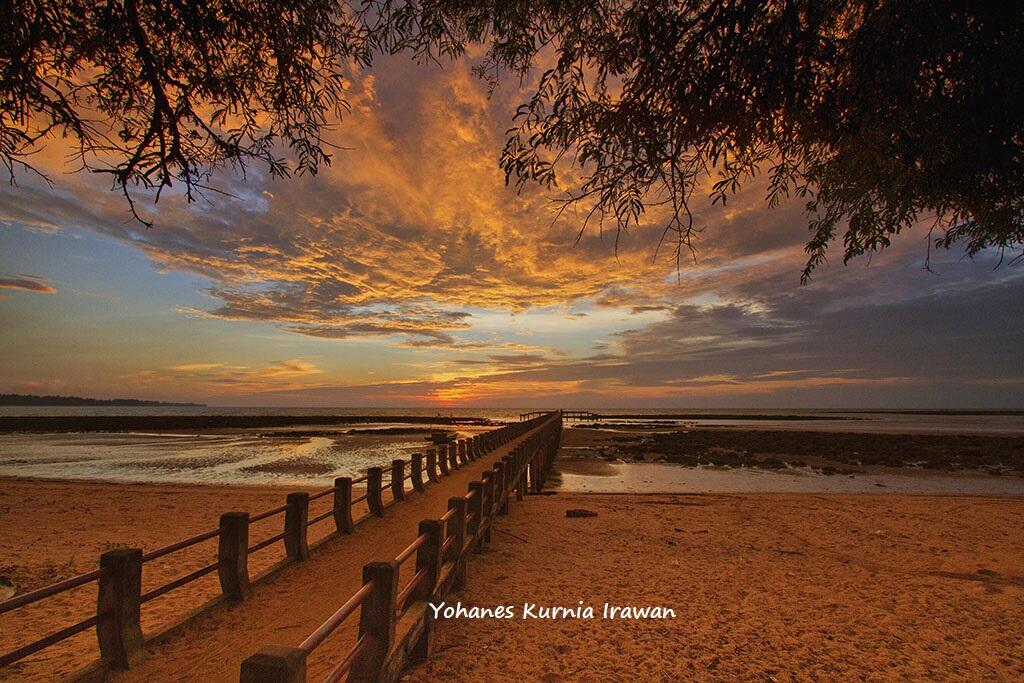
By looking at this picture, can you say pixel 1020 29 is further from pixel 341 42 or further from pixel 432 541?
pixel 432 541

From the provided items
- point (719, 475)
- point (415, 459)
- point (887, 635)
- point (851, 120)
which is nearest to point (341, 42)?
point (851, 120)

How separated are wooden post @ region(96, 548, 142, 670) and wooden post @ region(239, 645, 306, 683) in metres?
2.46

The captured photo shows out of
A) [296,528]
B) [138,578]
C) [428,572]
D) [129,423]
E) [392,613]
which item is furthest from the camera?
[129,423]

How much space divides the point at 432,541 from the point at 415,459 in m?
8.93

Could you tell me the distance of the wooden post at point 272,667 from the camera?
7.89ft

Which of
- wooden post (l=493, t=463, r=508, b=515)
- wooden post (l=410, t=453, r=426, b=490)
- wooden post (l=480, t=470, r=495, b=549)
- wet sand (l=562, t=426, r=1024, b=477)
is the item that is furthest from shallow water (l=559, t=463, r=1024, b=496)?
wooden post (l=480, t=470, r=495, b=549)

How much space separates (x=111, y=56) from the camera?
4.98 meters

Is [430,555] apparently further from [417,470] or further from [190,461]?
[190,461]

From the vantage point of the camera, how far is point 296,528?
281 inches

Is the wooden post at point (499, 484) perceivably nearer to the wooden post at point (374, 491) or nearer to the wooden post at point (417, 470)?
the wooden post at point (374, 491)

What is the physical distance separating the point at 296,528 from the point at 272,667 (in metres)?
5.22

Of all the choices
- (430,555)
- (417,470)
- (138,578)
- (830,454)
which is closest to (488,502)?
(430,555)

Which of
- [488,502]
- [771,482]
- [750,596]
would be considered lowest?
[771,482]

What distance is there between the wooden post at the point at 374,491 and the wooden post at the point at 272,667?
7.67m
